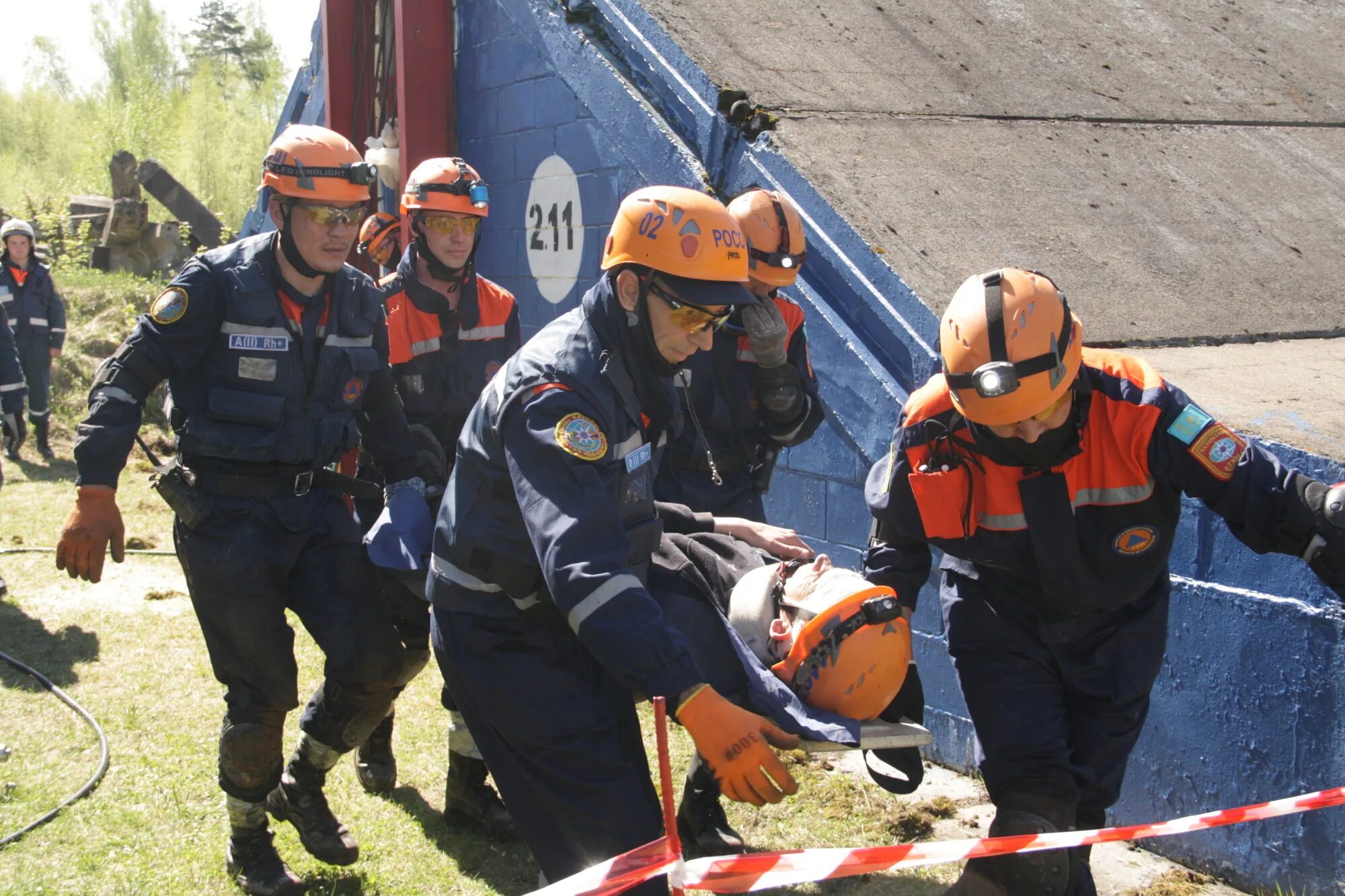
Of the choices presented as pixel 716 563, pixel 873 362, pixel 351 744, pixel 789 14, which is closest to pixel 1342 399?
pixel 873 362

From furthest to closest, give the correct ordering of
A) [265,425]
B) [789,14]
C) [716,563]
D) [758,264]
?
[789,14], [758,264], [265,425], [716,563]

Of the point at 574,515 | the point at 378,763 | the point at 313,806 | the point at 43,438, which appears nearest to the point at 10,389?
the point at 43,438

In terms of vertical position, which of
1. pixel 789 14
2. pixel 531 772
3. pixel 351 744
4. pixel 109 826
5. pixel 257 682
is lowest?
pixel 109 826

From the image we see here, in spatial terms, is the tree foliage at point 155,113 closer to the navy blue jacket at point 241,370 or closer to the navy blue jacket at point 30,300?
the navy blue jacket at point 30,300

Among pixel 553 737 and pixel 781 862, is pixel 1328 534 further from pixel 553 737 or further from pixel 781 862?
pixel 553 737

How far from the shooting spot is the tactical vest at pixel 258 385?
12.8 feet

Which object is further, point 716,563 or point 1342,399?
point 1342,399

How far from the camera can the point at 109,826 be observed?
14.5 feet

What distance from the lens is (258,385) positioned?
3955 millimetres

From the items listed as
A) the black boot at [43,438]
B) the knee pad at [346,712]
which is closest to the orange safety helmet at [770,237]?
the knee pad at [346,712]

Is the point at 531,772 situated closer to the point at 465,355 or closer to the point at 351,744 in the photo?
the point at 351,744

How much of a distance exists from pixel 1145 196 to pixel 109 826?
5.73m

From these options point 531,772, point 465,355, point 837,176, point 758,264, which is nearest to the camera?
point 531,772

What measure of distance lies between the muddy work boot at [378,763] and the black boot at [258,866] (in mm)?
776
